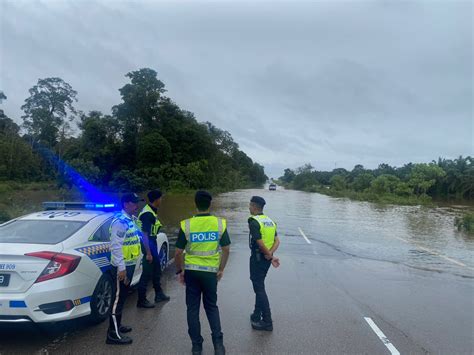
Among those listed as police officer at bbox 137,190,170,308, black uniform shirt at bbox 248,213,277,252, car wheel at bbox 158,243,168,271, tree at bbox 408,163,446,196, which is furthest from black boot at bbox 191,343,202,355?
tree at bbox 408,163,446,196

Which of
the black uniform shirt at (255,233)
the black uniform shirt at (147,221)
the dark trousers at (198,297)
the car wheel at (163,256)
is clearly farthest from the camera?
the car wheel at (163,256)

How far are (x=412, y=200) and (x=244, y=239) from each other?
37763 mm

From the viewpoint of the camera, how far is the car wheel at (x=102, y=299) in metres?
5.19

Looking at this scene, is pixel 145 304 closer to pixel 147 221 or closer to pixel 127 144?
pixel 147 221

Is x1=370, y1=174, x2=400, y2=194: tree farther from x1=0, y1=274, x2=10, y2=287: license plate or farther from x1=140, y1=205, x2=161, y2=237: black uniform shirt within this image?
x1=0, y1=274, x2=10, y2=287: license plate

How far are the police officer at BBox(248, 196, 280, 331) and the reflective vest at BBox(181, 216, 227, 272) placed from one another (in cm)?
93

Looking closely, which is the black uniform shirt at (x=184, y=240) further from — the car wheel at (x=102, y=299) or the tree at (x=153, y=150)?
the tree at (x=153, y=150)

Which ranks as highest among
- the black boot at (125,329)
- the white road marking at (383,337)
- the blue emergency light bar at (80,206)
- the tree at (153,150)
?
the tree at (153,150)

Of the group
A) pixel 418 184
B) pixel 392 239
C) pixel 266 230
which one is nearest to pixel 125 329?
pixel 266 230

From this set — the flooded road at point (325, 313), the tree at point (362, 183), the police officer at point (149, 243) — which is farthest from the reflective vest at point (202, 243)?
the tree at point (362, 183)

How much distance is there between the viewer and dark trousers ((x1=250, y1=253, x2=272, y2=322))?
5367 mm

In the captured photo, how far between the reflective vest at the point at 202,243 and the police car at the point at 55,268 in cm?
134

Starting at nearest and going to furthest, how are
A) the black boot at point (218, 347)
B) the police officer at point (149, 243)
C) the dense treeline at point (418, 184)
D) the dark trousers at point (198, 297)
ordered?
1. the black boot at point (218, 347)
2. the dark trousers at point (198, 297)
3. the police officer at point (149, 243)
4. the dense treeline at point (418, 184)

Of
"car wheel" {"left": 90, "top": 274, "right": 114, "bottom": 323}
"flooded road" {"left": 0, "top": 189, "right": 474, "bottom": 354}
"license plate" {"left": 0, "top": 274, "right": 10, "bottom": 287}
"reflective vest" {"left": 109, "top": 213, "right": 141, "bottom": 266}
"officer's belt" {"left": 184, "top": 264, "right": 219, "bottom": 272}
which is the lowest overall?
"flooded road" {"left": 0, "top": 189, "right": 474, "bottom": 354}
